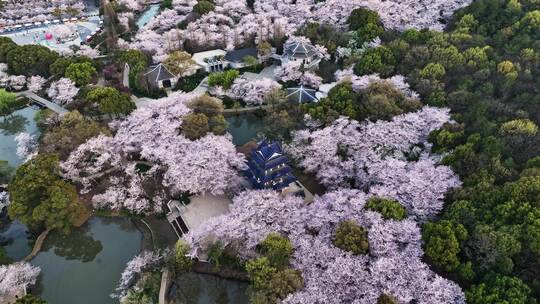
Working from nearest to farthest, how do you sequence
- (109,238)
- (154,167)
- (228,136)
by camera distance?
(109,238), (154,167), (228,136)

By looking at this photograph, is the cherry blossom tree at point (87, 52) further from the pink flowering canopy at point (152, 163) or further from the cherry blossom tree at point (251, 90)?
the cherry blossom tree at point (251, 90)

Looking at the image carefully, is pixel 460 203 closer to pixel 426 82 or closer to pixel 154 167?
pixel 426 82

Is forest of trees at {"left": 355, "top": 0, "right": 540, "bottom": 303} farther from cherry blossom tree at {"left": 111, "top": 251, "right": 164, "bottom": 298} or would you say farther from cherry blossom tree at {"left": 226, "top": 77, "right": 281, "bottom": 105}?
cherry blossom tree at {"left": 111, "top": 251, "right": 164, "bottom": 298}

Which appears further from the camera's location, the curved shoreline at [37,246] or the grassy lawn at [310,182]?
the grassy lawn at [310,182]

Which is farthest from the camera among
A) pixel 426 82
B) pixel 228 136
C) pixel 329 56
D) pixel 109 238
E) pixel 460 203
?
pixel 329 56

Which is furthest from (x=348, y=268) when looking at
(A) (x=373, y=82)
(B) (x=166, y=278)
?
(A) (x=373, y=82)

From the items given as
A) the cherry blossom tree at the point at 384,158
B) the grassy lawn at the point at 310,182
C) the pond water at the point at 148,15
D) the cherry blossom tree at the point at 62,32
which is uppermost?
the cherry blossom tree at the point at 384,158

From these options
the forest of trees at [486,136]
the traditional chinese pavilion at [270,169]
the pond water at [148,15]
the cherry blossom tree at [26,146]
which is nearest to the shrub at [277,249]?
the traditional chinese pavilion at [270,169]
